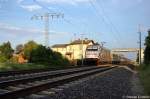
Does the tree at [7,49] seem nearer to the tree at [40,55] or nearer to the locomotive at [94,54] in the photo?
the tree at [40,55]

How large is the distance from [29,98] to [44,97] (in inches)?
25.3

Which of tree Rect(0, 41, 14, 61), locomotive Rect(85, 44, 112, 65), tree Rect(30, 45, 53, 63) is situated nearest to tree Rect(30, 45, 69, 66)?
tree Rect(30, 45, 53, 63)

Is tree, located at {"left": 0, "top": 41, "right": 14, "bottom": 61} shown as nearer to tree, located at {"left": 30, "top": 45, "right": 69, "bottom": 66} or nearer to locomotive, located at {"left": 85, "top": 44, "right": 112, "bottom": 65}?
tree, located at {"left": 30, "top": 45, "right": 69, "bottom": 66}

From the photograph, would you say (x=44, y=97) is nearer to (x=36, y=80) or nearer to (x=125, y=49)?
(x=36, y=80)

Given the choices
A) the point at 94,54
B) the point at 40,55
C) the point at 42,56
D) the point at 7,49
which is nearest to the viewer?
the point at 40,55

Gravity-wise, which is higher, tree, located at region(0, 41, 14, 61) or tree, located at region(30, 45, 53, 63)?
tree, located at region(0, 41, 14, 61)

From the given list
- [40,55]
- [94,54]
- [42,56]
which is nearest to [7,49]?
[42,56]

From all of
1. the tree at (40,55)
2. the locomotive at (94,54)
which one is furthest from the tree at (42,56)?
the locomotive at (94,54)

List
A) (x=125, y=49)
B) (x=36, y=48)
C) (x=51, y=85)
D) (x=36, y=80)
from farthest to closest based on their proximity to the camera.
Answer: (x=125, y=49) → (x=36, y=48) → (x=36, y=80) → (x=51, y=85)

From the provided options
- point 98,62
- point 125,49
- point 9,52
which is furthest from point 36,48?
point 125,49

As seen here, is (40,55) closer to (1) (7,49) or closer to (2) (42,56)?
(2) (42,56)

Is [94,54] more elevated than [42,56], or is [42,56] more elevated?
[94,54]

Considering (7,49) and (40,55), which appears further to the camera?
(7,49)

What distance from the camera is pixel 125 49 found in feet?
432
